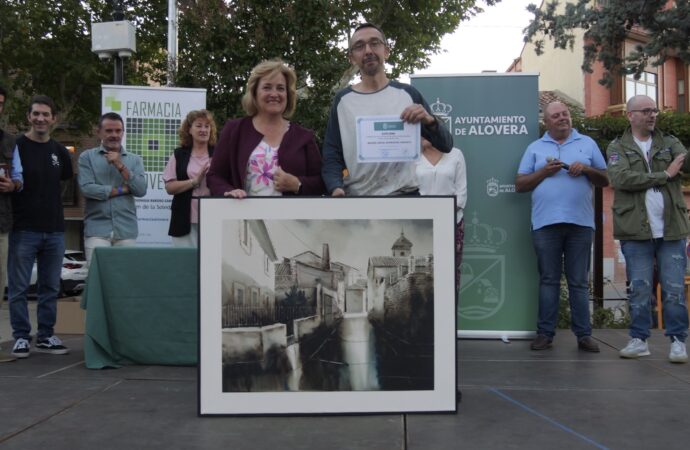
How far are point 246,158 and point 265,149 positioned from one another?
0.12m

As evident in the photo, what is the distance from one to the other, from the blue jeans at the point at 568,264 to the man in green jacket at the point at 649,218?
339 millimetres

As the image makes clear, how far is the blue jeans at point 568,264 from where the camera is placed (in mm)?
5375

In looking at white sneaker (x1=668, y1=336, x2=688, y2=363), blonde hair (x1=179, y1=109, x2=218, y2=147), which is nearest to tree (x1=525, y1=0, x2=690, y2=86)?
white sneaker (x1=668, y1=336, x2=688, y2=363)

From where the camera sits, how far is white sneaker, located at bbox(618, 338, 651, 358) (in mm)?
5105

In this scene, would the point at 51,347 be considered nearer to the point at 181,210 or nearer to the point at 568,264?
the point at 181,210

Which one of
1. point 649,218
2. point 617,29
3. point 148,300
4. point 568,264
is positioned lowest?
point 148,300

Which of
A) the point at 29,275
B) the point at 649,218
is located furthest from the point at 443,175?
the point at 29,275

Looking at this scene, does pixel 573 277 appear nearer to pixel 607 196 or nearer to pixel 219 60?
pixel 219 60

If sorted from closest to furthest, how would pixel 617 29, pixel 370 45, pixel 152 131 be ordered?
pixel 370 45, pixel 152 131, pixel 617 29

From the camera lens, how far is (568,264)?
→ 544 centimetres

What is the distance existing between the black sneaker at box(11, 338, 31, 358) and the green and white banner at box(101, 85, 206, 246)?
242 cm

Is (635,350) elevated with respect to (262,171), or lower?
lower

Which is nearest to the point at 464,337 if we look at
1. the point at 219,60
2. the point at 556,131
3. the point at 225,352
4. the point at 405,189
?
the point at 556,131

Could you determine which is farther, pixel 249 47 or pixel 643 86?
pixel 643 86
